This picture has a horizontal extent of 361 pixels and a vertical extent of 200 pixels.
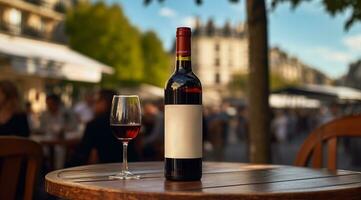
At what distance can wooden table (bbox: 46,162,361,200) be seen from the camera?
1.48 m

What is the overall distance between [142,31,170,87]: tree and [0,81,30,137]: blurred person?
152 ft

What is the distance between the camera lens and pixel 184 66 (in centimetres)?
185

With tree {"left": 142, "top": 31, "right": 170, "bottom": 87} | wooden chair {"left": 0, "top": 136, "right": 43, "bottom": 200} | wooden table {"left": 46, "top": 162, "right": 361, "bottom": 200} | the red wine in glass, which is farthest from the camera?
tree {"left": 142, "top": 31, "right": 170, "bottom": 87}

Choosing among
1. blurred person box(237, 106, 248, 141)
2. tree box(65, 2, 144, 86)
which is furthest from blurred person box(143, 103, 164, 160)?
tree box(65, 2, 144, 86)

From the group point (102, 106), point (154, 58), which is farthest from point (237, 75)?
point (102, 106)

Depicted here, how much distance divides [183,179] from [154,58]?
164ft

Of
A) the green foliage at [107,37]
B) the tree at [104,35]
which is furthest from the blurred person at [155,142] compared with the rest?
the tree at [104,35]

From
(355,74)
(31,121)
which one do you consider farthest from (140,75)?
(31,121)

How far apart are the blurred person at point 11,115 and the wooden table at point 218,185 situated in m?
2.13

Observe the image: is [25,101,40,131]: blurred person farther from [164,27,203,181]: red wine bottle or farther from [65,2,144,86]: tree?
[65,2,144,86]: tree

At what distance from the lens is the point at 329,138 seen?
104 inches

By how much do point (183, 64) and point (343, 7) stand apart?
395cm

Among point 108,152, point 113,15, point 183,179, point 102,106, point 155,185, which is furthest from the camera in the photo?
point 113,15

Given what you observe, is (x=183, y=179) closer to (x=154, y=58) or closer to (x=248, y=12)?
(x=248, y=12)
